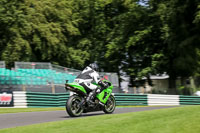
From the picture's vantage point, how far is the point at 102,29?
106 feet

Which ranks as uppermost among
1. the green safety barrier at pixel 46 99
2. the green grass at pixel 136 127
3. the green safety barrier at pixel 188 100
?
the green safety barrier at pixel 46 99

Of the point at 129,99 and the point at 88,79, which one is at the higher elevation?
the point at 88,79

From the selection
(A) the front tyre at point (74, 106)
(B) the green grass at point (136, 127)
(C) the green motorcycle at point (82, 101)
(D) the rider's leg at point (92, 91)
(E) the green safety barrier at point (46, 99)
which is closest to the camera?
(B) the green grass at point (136, 127)

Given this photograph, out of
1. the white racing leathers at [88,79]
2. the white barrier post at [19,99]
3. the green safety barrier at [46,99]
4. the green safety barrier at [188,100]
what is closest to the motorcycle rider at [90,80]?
the white racing leathers at [88,79]

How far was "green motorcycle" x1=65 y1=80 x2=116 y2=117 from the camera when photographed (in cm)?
1029

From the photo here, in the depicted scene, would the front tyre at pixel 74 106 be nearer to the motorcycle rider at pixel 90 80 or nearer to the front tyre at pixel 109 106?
the motorcycle rider at pixel 90 80

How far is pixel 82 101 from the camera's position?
34.4ft

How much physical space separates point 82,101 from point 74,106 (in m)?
0.29

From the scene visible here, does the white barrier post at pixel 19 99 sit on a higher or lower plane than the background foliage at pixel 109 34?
lower

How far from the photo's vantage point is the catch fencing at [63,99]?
1773cm

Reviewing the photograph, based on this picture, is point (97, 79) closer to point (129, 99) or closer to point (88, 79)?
point (88, 79)

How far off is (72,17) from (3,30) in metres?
7.58

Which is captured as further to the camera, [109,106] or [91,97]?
[109,106]

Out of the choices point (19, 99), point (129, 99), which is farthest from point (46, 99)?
point (129, 99)
